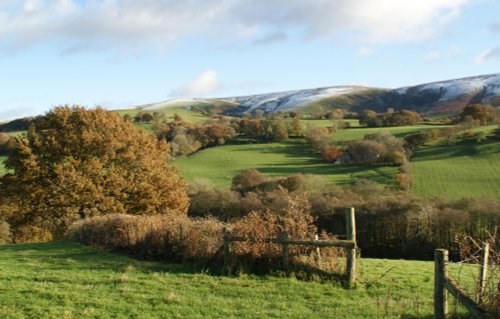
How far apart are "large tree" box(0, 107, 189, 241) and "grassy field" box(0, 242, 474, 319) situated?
17404 millimetres

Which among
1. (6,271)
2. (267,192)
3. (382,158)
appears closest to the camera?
(6,271)

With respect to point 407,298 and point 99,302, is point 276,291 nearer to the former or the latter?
point 407,298

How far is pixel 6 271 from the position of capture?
14.0 m

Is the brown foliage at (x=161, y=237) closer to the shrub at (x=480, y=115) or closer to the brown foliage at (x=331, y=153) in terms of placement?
the brown foliage at (x=331, y=153)

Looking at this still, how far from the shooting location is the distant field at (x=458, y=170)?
206 ft

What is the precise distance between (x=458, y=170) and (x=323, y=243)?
217 feet

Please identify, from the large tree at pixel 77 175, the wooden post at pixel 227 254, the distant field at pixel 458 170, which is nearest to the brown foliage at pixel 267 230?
the wooden post at pixel 227 254

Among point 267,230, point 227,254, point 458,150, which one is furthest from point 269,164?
point 227,254

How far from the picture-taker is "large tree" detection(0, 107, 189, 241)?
107 ft

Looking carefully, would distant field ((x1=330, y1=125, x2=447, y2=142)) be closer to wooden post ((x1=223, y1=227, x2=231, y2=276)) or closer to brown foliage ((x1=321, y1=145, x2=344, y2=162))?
brown foliage ((x1=321, y1=145, x2=344, y2=162))

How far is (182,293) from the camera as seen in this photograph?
11.8 metres

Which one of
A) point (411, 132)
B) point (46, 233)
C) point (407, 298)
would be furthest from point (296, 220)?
point (411, 132)

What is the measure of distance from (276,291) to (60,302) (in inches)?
209

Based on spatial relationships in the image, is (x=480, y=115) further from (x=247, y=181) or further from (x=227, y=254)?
(x=227, y=254)
